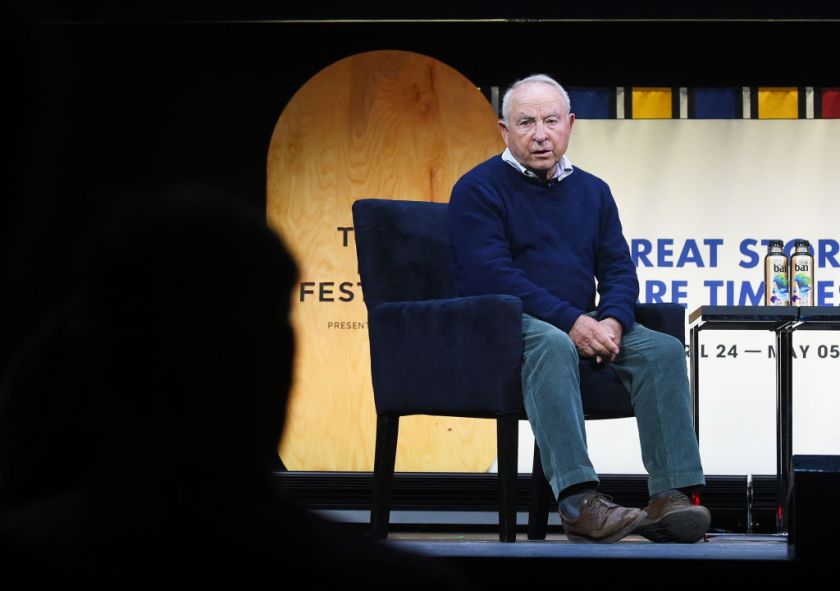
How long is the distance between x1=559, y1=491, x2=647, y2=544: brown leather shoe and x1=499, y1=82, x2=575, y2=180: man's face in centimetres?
93

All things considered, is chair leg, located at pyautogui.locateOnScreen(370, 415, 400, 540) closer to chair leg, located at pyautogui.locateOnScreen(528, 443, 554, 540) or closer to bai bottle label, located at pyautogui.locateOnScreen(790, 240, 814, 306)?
chair leg, located at pyautogui.locateOnScreen(528, 443, 554, 540)

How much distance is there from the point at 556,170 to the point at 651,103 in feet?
6.21

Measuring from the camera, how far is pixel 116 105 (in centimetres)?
491

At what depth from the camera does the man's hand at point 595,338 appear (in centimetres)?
284

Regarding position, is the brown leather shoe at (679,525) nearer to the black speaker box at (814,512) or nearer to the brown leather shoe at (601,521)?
the brown leather shoe at (601,521)

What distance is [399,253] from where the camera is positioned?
3.14 meters

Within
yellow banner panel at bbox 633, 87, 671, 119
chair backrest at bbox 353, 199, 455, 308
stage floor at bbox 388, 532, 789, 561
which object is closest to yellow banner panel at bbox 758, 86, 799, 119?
yellow banner panel at bbox 633, 87, 671, 119

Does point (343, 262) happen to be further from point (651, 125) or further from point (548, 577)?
point (548, 577)

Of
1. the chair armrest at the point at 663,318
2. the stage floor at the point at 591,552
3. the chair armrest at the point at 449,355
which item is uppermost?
the chair armrest at the point at 663,318

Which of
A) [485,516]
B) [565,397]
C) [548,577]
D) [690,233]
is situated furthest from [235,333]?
[690,233]

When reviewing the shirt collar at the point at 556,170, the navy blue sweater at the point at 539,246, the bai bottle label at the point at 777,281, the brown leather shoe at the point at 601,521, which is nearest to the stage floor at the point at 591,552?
the brown leather shoe at the point at 601,521

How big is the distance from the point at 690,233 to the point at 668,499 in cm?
237

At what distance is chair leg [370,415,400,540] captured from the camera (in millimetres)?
2982

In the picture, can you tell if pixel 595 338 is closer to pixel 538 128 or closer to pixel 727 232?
pixel 538 128
